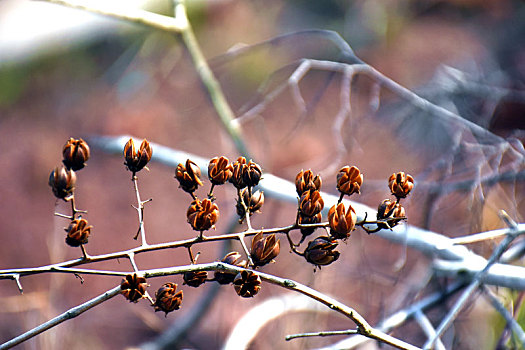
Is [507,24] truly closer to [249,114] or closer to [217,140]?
[217,140]

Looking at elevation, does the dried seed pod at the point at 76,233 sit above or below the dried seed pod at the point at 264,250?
above

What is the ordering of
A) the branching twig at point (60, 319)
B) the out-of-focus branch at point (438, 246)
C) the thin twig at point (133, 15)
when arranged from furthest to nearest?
1. the thin twig at point (133, 15)
2. the out-of-focus branch at point (438, 246)
3. the branching twig at point (60, 319)

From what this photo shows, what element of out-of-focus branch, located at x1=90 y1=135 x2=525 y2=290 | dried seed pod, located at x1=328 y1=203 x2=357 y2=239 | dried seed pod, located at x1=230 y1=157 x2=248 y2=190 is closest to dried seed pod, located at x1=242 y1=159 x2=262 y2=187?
dried seed pod, located at x1=230 y1=157 x2=248 y2=190

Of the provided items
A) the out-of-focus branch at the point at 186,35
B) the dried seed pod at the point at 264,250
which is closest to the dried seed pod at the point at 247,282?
the dried seed pod at the point at 264,250

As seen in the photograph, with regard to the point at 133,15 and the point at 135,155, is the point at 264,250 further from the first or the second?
the point at 133,15

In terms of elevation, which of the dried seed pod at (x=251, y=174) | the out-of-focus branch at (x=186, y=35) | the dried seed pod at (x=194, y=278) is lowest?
the dried seed pod at (x=194, y=278)

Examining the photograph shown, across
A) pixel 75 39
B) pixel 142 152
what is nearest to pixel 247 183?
pixel 142 152

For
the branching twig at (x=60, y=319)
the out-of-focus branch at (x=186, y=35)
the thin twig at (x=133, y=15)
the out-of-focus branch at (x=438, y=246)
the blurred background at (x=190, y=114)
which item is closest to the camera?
the branching twig at (x=60, y=319)

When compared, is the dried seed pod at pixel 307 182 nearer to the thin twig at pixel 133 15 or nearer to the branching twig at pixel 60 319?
the branching twig at pixel 60 319
